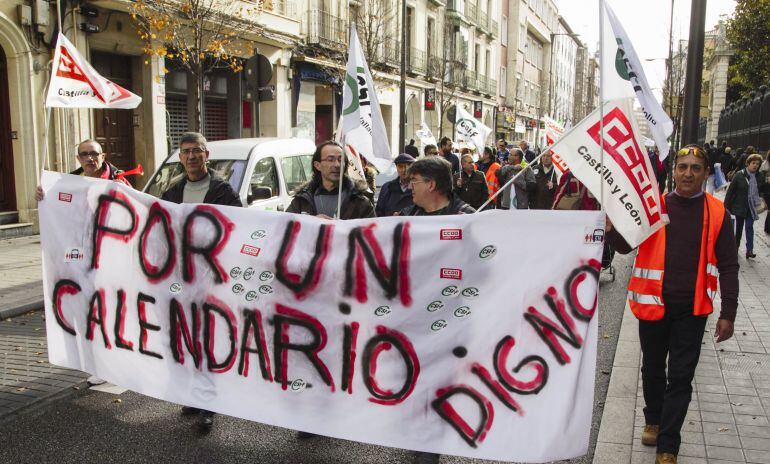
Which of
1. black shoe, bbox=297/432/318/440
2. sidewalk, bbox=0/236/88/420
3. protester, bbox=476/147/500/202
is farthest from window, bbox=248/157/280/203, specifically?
black shoe, bbox=297/432/318/440

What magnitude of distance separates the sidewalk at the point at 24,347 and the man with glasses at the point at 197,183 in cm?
170

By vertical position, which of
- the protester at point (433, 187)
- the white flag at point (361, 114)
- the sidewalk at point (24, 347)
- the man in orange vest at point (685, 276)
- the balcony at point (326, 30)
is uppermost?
the balcony at point (326, 30)

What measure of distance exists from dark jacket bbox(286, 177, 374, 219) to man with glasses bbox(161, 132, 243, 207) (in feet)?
1.36

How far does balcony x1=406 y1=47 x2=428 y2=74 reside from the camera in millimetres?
31214

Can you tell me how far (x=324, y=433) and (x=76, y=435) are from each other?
5.47 ft

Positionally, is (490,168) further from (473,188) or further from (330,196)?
(330,196)

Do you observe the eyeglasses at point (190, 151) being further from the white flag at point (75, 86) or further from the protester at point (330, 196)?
the white flag at point (75, 86)

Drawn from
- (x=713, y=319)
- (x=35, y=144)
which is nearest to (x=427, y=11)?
(x=35, y=144)

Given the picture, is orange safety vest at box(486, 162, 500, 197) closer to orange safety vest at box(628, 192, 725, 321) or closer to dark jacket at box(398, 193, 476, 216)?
dark jacket at box(398, 193, 476, 216)

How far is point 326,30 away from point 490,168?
1326 centimetres

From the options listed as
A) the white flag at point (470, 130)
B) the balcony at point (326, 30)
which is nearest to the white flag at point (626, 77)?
the white flag at point (470, 130)

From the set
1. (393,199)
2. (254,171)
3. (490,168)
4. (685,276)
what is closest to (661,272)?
(685,276)

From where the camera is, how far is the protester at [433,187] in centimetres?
386

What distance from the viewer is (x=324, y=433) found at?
3.70m
